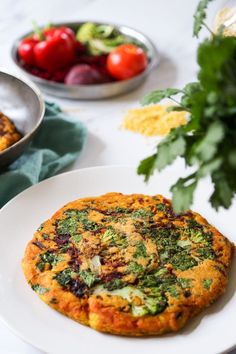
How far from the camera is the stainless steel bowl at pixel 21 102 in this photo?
236 cm

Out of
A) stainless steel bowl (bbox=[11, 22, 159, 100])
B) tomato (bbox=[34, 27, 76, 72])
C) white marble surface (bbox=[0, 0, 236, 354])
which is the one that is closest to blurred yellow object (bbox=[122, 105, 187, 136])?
white marble surface (bbox=[0, 0, 236, 354])

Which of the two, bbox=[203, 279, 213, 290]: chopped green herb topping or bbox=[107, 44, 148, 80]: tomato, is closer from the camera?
bbox=[203, 279, 213, 290]: chopped green herb topping

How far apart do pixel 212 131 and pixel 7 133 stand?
1232 mm

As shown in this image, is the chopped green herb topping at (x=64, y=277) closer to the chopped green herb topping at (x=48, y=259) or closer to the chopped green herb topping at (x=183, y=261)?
the chopped green herb topping at (x=48, y=259)

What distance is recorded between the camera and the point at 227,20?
238cm

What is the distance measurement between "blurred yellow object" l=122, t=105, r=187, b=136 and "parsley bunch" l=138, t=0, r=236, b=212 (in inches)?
48.8

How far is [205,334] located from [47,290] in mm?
403

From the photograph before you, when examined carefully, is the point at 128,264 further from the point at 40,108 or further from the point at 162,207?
the point at 40,108

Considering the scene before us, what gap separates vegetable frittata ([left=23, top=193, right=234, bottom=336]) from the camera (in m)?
1.59

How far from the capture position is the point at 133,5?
3535 millimetres

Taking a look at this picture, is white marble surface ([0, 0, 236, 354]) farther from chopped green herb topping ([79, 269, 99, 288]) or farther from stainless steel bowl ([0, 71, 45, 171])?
chopped green herb topping ([79, 269, 99, 288])

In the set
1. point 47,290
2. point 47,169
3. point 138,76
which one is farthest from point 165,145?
point 138,76

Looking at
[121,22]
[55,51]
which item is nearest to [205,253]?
[55,51]

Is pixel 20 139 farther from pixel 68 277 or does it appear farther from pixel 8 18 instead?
pixel 8 18
